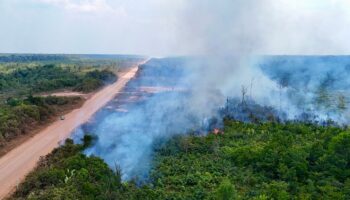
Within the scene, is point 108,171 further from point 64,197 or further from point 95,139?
point 95,139

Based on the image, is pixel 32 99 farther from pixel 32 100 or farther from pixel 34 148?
pixel 34 148

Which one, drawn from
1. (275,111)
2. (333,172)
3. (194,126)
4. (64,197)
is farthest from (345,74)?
(64,197)

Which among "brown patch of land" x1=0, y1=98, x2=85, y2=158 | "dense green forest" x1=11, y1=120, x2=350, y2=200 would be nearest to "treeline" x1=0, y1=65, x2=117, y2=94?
"brown patch of land" x1=0, y1=98, x2=85, y2=158

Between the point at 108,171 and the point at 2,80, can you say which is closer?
the point at 108,171

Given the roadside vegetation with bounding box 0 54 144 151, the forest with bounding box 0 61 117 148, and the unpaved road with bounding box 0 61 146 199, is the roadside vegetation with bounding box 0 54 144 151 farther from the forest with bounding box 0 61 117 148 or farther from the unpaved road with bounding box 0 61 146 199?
the unpaved road with bounding box 0 61 146 199

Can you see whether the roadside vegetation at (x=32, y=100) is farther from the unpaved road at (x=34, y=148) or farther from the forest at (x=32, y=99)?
the unpaved road at (x=34, y=148)

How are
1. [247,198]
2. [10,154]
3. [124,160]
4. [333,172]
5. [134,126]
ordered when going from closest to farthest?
[247,198] → [333,172] → [124,160] → [10,154] → [134,126]
